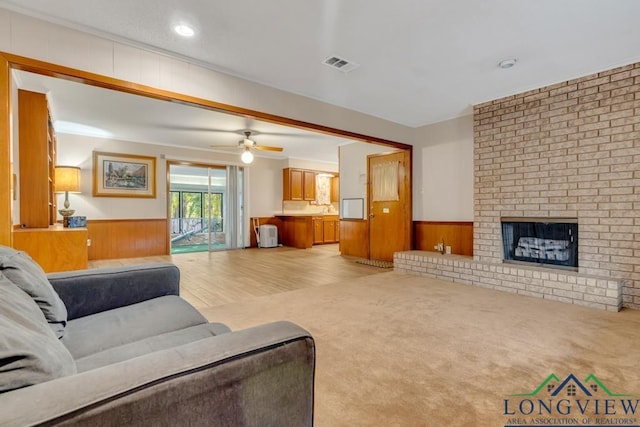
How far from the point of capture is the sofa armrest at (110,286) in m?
1.69

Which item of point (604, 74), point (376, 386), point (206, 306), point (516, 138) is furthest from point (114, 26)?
point (604, 74)

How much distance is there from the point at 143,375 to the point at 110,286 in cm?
135

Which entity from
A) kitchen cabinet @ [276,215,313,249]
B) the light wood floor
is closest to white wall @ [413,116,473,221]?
the light wood floor

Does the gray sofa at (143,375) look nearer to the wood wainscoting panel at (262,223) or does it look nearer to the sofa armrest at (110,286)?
the sofa armrest at (110,286)

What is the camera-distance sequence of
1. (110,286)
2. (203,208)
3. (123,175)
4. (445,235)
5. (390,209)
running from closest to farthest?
(110,286) → (445,235) → (390,209) → (123,175) → (203,208)

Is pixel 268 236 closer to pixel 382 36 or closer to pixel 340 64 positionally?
pixel 340 64

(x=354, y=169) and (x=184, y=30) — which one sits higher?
(x=184, y=30)

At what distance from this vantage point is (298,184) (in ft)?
28.5

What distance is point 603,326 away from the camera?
2668 millimetres

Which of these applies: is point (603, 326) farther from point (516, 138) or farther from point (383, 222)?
point (383, 222)

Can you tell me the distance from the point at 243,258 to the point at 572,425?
19.0 feet

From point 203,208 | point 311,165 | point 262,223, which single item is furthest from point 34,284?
point 203,208

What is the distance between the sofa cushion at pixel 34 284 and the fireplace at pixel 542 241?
4513 millimetres

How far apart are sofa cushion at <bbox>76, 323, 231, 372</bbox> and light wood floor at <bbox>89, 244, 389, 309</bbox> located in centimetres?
195
